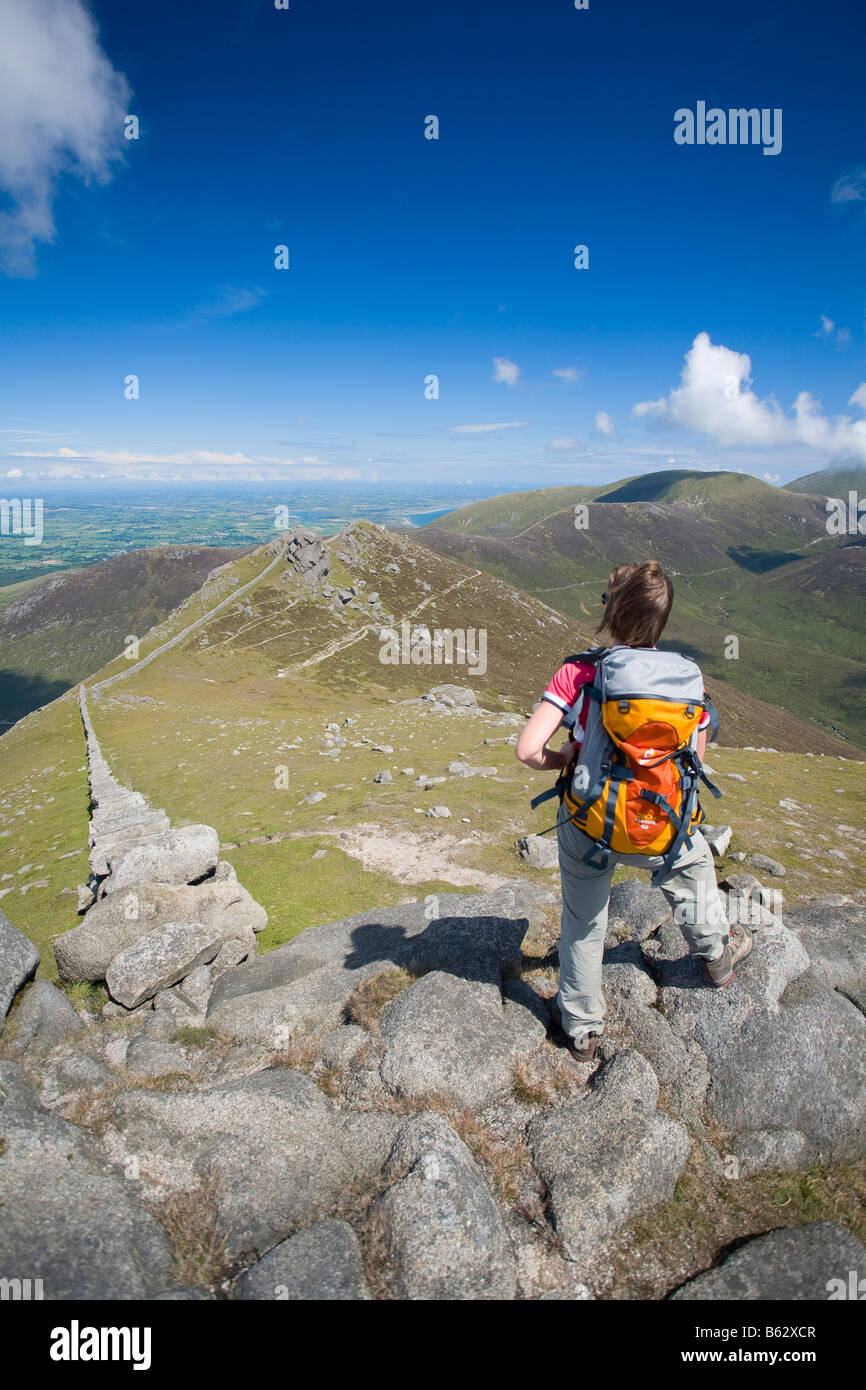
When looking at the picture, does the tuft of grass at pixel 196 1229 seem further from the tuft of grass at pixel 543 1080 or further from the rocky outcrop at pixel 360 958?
the tuft of grass at pixel 543 1080

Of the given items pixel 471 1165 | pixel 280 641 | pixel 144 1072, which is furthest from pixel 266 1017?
pixel 280 641

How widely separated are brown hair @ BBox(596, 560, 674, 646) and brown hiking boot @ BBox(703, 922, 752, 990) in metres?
4.39

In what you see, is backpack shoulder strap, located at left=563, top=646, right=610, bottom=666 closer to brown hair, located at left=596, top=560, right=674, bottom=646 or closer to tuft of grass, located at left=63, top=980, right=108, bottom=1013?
brown hair, located at left=596, top=560, right=674, bottom=646

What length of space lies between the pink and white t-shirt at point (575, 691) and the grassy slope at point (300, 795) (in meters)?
10.5

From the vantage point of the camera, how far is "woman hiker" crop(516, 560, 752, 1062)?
19.6 feet

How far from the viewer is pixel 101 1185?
19.2 ft

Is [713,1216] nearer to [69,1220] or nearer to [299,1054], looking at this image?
[299,1054]

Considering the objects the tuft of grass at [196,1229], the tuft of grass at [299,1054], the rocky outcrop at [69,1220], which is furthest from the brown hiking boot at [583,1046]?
the rocky outcrop at [69,1220]

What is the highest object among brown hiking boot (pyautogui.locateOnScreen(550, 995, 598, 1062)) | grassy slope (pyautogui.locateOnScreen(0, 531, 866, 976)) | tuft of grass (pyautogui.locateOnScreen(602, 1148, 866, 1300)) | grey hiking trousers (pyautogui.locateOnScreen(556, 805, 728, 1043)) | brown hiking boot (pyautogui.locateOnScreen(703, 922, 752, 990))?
grey hiking trousers (pyautogui.locateOnScreen(556, 805, 728, 1043))

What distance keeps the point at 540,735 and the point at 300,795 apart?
73.6ft

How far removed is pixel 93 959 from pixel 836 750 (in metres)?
140

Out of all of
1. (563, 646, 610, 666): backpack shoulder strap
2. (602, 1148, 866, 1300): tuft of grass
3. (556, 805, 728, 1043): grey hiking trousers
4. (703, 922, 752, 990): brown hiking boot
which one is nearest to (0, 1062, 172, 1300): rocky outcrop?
(602, 1148, 866, 1300): tuft of grass

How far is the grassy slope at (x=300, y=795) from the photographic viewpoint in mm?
17516
